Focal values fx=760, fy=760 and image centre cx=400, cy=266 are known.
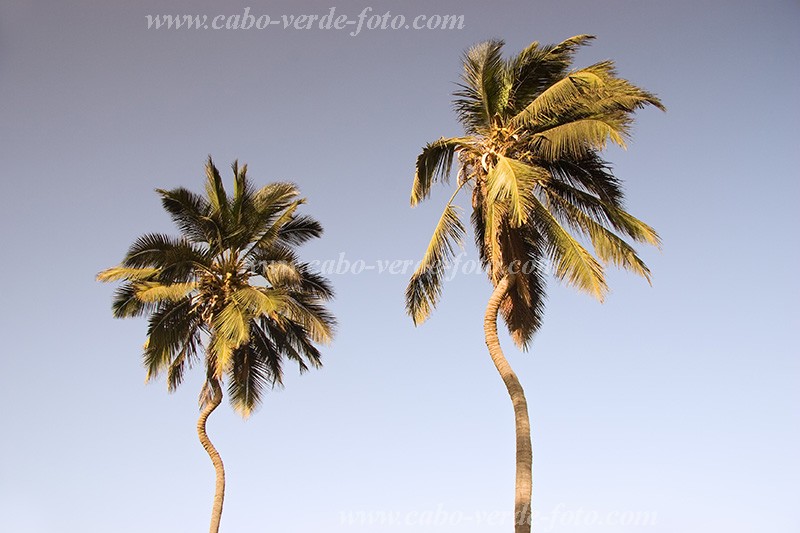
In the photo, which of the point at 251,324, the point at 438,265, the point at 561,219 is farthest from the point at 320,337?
the point at 561,219

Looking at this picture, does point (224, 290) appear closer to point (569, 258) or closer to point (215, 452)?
point (215, 452)

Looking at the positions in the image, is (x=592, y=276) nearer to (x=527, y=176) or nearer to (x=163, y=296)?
(x=527, y=176)

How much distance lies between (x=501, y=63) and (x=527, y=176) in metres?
4.25

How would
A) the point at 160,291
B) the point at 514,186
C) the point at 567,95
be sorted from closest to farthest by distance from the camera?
1. the point at 514,186
2. the point at 567,95
3. the point at 160,291

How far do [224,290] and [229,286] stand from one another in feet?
0.71

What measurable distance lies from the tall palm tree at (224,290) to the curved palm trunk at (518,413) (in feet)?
26.8

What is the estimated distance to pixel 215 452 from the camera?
86.5 ft

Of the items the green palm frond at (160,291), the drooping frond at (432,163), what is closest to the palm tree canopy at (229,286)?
the green palm frond at (160,291)

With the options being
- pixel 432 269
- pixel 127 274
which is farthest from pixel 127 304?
pixel 432 269

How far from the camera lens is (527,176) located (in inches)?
718

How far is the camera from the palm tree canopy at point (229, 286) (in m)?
25.6

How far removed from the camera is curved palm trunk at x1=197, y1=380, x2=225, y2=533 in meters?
25.2

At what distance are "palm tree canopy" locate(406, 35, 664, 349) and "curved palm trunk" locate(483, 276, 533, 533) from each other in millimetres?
794

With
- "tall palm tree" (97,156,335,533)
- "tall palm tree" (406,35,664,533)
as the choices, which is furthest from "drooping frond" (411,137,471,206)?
"tall palm tree" (97,156,335,533)
